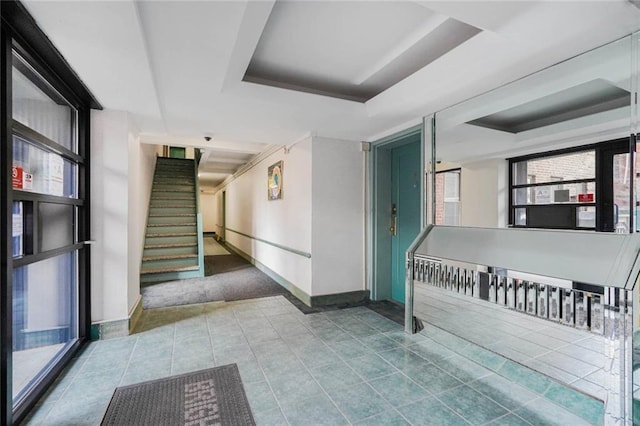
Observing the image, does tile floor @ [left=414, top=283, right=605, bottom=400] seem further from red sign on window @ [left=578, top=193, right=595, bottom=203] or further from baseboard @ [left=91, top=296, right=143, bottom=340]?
baseboard @ [left=91, top=296, right=143, bottom=340]

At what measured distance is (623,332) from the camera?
5.18ft

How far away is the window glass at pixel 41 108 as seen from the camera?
1.84 m

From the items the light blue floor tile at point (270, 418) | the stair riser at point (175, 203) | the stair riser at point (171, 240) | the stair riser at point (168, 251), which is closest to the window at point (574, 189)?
the light blue floor tile at point (270, 418)

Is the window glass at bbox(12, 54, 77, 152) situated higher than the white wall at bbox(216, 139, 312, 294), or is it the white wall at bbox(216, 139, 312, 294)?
the window glass at bbox(12, 54, 77, 152)

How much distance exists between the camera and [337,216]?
4035mm

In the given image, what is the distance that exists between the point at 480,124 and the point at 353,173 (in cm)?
183

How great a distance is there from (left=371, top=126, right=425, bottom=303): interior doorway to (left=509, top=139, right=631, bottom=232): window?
163 cm

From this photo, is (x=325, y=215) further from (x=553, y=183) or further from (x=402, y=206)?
(x=553, y=183)

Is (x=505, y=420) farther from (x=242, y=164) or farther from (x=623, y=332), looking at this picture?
(x=242, y=164)

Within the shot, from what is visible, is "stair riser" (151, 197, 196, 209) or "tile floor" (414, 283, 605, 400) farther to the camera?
"stair riser" (151, 197, 196, 209)

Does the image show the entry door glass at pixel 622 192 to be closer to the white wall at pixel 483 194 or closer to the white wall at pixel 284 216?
the white wall at pixel 483 194

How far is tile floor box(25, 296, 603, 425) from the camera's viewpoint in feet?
5.90

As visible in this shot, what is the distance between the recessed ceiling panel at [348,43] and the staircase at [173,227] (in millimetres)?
3860

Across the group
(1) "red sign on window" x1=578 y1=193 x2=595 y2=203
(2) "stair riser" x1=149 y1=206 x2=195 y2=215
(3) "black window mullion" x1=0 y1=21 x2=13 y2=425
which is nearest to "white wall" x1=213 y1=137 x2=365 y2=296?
(1) "red sign on window" x1=578 y1=193 x2=595 y2=203
